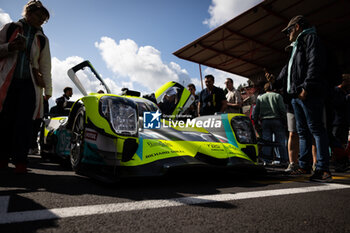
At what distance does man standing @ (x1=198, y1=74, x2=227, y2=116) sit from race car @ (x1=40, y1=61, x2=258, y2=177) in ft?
4.42

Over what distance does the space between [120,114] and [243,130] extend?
4.53ft

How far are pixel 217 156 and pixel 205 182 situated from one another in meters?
0.26

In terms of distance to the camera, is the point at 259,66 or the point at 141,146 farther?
the point at 259,66

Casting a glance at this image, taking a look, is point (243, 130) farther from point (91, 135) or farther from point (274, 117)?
point (274, 117)

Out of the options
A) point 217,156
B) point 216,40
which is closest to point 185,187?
point 217,156

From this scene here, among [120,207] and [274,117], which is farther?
[274,117]

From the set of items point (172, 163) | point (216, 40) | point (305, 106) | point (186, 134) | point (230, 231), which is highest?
point (216, 40)

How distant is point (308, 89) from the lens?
2.40m

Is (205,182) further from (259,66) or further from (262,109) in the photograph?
(259,66)

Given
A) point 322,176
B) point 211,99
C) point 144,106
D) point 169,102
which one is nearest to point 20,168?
point 144,106

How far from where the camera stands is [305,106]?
252cm

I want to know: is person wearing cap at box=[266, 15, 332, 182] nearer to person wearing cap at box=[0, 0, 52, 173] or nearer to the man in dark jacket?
the man in dark jacket

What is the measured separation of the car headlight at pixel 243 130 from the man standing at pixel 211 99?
5.11 ft

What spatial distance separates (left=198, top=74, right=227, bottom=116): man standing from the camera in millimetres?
4305
